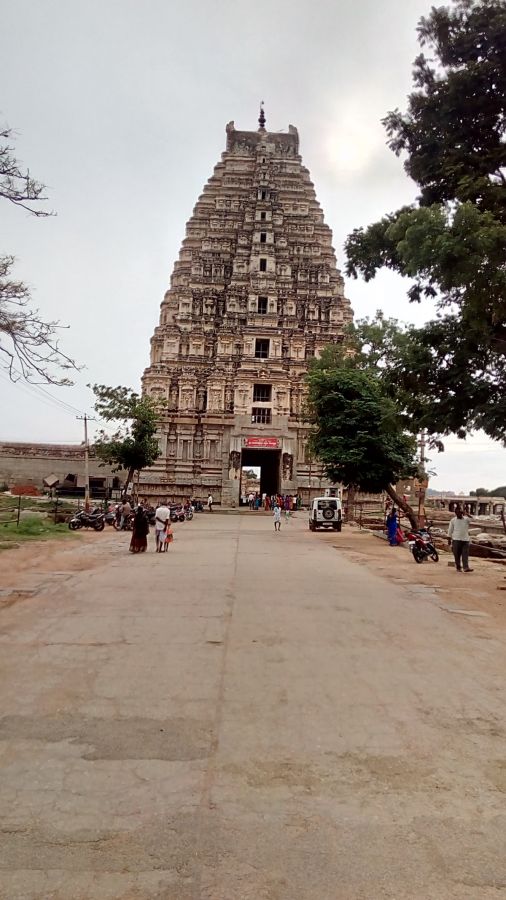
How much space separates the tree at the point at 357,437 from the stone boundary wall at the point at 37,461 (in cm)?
2461

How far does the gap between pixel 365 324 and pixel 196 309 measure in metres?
25.4

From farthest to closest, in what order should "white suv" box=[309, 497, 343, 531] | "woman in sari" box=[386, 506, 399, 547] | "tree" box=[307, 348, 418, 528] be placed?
1. "white suv" box=[309, 497, 343, 531]
2. "tree" box=[307, 348, 418, 528]
3. "woman in sari" box=[386, 506, 399, 547]

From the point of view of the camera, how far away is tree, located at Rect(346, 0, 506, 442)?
→ 772 centimetres

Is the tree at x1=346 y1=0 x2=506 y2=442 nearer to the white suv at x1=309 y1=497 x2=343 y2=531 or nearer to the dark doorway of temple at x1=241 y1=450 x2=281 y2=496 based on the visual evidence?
the white suv at x1=309 y1=497 x2=343 y2=531

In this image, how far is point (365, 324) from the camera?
24.7 m

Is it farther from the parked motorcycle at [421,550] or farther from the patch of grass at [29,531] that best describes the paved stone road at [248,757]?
the patch of grass at [29,531]

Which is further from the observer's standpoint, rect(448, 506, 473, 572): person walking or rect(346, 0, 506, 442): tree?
rect(448, 506, 473, 572): person walking

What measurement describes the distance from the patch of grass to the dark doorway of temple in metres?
23.8

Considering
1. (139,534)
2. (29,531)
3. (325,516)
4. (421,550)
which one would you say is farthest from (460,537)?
(325,516)

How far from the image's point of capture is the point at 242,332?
4566 cm

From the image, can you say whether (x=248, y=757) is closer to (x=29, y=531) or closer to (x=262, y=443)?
(x=29, y=531)

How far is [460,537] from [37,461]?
37475 millimetres

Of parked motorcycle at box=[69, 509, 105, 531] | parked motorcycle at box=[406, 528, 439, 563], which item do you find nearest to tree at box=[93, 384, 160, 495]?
parked motorcycle at box=[69, 509, 105, 531]

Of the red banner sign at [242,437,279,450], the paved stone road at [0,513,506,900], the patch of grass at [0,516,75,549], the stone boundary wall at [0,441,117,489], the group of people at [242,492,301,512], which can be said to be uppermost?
the red banner sign at [242,437,279,450]
